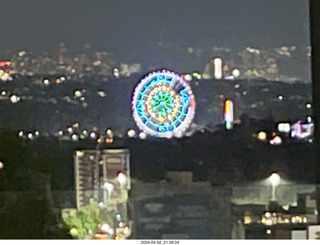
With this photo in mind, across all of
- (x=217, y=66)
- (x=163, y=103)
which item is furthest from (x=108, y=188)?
(x=217, y=66)

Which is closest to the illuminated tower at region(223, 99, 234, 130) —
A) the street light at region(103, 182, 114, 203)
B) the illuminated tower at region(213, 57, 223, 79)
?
the illuminated tower at region(213, 57, 223, 79)

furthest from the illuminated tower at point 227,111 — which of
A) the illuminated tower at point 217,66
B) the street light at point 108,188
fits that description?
the street light at point 108,188

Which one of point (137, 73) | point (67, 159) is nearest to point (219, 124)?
point (137, 73)

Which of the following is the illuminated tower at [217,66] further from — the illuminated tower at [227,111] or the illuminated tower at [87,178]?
the illuminated tower at [87,178]

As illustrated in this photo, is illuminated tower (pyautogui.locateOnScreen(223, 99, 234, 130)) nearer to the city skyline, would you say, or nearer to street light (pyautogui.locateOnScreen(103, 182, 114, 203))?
the city skyline

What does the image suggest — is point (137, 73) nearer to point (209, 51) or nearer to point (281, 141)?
point (209, 51)

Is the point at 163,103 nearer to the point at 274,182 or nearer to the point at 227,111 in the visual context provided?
the point at 227,111
